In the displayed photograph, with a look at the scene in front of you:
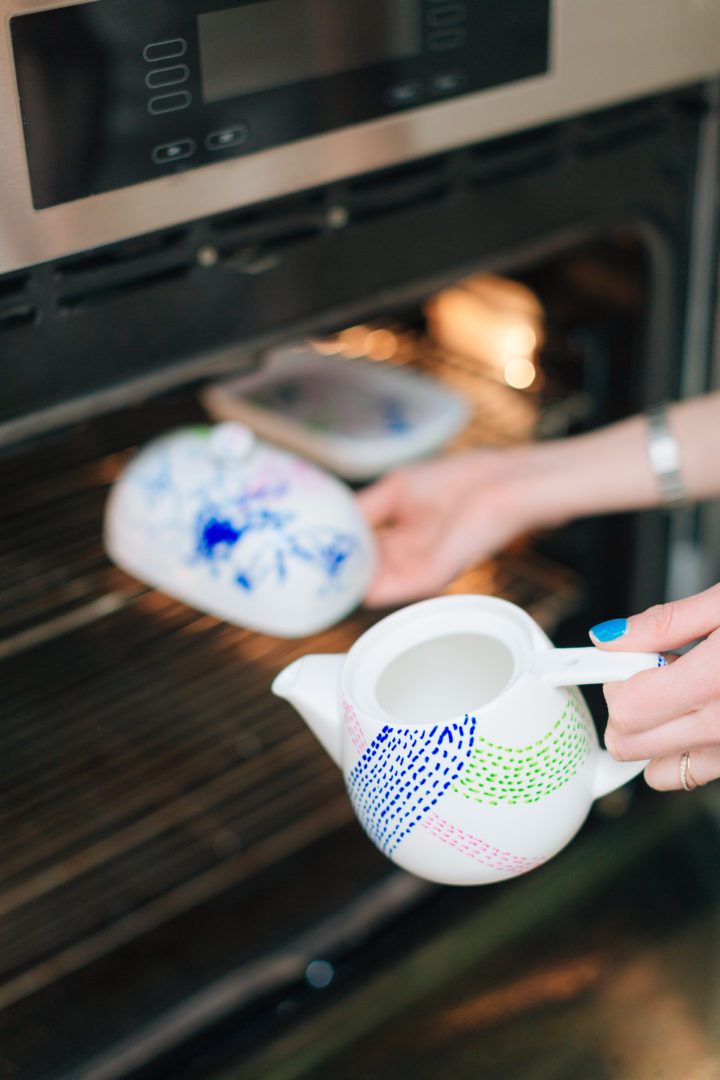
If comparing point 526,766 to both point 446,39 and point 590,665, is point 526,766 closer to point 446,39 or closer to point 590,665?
point 590,665

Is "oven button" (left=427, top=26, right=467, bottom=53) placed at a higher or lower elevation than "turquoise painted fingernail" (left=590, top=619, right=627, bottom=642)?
higher

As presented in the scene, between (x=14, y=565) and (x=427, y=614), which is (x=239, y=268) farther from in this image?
(x=14, y=565)

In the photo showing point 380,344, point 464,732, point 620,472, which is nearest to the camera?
→ point 464,732

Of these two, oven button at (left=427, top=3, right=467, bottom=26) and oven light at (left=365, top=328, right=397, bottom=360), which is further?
oven light at (left=365, top=328, right=397, bottom=360)

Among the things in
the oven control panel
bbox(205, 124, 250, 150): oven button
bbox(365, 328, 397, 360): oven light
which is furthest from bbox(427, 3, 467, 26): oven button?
bbox(365, 328, 397, 360): oven light

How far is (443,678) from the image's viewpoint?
0.47 meters

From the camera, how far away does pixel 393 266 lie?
0.60 metres

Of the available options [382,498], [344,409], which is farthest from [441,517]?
[344,409]

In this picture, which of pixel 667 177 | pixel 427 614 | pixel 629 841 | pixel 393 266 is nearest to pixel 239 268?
pixel 393 266

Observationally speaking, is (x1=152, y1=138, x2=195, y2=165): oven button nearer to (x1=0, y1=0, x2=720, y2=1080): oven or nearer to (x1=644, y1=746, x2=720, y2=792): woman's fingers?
(x1=0, y1=0, x2=720, y2=1080): oven

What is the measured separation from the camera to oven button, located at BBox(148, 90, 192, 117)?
46 centimetres

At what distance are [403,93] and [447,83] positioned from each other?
0.03 metres

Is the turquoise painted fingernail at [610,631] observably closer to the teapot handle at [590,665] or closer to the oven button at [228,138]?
the teapot handle at [590,665]

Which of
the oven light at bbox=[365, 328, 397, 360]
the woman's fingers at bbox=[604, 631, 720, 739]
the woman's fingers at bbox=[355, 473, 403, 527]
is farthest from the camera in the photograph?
the oven light at bbox=[365, 328, 397, 360]
